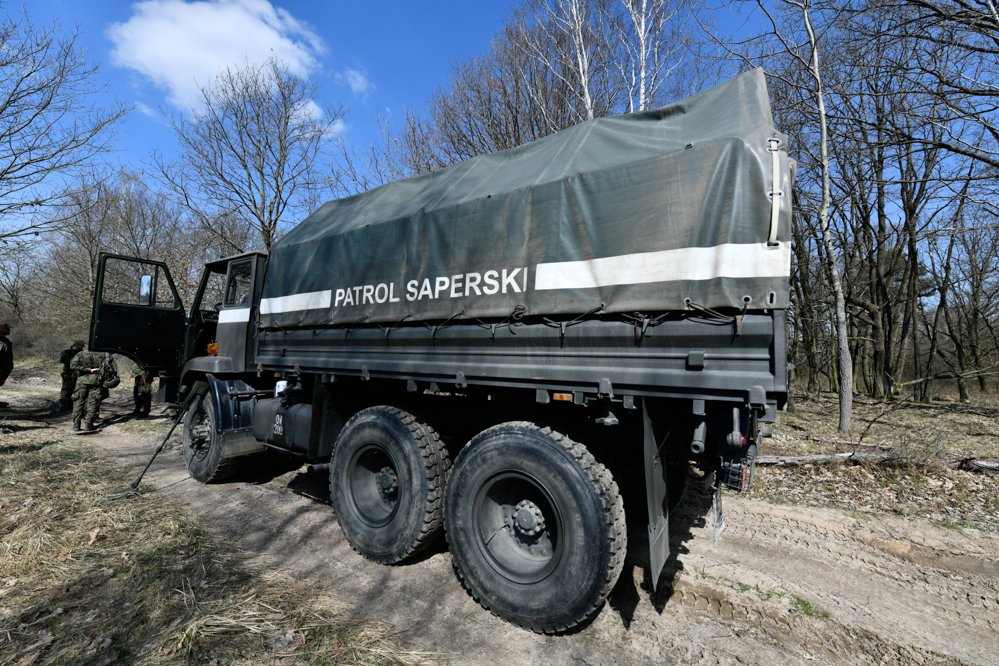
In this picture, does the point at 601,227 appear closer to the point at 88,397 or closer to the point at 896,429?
the point at 896,429

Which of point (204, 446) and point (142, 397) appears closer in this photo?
point (204, 446)

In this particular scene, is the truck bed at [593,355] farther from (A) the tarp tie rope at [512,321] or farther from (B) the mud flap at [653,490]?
(B) the mud flap at [653,490]

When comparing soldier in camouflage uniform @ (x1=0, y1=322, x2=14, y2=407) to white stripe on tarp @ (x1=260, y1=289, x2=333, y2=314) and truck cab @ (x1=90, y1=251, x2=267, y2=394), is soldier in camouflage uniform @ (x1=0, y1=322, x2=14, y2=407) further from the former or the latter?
white stripe on tarp @ (x1=260, y1=289, x2=333, y2=314)

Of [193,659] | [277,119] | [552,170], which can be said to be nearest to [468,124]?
[277,119]

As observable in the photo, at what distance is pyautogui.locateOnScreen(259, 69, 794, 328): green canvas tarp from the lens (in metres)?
2.77

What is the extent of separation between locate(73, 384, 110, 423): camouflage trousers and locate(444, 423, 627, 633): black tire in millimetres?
9693

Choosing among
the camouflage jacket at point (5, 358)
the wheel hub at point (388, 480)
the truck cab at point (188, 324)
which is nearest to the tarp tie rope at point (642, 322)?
the wheel hub at point (388, 480)

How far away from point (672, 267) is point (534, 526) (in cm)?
189

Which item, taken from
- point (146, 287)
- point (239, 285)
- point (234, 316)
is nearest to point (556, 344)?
point (234, 316)

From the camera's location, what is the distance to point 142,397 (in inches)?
453

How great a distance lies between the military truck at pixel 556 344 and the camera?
110 inches

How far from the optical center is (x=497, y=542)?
11.6ft

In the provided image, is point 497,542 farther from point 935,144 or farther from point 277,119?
point 277,119

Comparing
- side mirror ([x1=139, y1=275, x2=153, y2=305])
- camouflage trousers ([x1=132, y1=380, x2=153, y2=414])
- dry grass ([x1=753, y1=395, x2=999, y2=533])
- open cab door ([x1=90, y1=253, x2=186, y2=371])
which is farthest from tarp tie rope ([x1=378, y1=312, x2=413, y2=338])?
camouflage trousers ([x1=132, y1=380, x2=153, y2=414])
